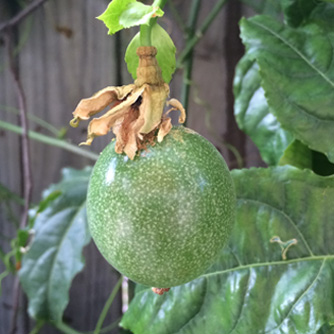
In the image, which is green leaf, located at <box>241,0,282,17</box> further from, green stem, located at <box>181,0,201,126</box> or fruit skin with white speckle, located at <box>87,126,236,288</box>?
fruit skin with white speckle, located at <box>87,126,236,288</box>

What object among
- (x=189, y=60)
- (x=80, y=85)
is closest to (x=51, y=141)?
(x=80, y=85)

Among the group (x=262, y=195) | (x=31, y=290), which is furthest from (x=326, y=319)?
(x=31, y=290)

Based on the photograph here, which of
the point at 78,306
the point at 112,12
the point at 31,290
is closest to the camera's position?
the point at 112,12

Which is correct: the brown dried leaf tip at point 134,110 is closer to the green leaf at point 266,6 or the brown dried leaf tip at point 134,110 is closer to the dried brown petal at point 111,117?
the dried brown petal at point 111,117

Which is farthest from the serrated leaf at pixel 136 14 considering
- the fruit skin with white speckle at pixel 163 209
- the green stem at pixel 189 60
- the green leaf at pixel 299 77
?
the green stem at pixel 189 60

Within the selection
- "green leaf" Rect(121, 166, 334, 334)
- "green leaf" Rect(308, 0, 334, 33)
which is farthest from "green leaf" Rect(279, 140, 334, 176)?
"green leaf" Rect(308, 0, 334, 33)

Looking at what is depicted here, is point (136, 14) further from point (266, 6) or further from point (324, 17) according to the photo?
point (266, 6)

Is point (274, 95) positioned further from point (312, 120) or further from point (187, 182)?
point (187, 182)
